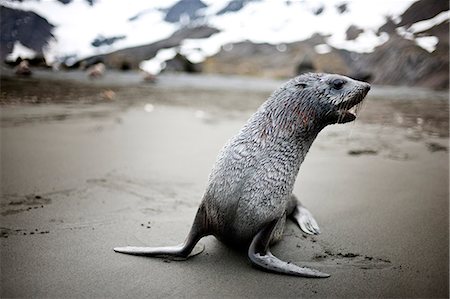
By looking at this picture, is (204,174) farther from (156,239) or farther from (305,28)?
(305,28)

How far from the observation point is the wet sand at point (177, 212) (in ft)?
7.57

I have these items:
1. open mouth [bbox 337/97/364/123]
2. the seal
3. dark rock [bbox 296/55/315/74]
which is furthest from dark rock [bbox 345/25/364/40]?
the seal

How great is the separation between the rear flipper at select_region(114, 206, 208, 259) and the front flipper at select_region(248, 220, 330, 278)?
1.19ft

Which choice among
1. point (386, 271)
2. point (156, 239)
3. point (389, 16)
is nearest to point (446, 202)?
point (386, 271)

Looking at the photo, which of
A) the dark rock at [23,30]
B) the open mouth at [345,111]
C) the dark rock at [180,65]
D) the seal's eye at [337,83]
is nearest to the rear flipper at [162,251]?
the open mouth at [345,111]

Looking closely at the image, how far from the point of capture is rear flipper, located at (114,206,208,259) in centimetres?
253

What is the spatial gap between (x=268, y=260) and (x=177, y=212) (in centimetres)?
118

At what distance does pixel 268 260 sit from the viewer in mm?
2443

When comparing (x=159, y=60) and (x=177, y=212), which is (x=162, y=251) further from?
(x=159, y=60)

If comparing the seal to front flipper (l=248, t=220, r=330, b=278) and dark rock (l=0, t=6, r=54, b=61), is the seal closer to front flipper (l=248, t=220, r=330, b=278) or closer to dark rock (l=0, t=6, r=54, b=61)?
front flipper (l=248, t=220, r=330, b=278)

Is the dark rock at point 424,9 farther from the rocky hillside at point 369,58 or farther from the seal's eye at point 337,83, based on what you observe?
the seal's eye at point 337,83

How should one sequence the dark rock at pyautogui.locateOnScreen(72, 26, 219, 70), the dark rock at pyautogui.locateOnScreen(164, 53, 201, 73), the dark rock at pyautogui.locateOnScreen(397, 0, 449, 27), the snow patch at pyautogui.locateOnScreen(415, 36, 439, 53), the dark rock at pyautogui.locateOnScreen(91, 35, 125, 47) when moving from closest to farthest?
the dark rock at pyautogui.locateOnScreen(91, 35, 125, 47), the dark rock at pyautogui.locateOnScreen(397, 0, 449, 27), the snow patch at pyautogui.locateOnScreen(415, 36, 439, 53), the dark rock at pyautogui.locateOnScreen(72, 26, 219, 70), the dark rock at pyautogui.locateOnScreen(164, 53, 201, 73)

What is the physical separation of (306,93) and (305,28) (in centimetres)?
2244

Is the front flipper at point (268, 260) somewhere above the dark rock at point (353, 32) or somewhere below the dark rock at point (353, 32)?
below
